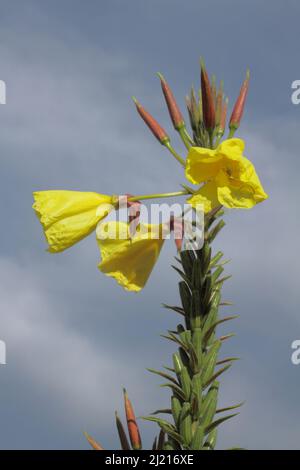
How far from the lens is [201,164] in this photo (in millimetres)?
2152

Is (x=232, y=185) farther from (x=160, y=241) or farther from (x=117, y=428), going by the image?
(x=117, y=428)

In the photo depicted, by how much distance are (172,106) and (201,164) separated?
0.84 ft

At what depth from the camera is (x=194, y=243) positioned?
6.96ft

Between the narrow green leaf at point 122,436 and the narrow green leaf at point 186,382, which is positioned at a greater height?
the narrow green leaf at point 186,382

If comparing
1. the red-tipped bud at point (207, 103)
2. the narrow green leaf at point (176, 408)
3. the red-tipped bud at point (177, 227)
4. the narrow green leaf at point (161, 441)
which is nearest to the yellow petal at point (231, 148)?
the red-tipped bud at point (207, 103)

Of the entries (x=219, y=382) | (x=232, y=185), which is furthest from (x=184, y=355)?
(x=232, y=185)

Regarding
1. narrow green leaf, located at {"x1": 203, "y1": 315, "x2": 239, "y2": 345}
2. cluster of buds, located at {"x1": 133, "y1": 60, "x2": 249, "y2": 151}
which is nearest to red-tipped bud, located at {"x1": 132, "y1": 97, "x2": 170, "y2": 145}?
cluster of buds, located at {"x1": 133, "y1": 60, "x2": 249, "y2": 151}

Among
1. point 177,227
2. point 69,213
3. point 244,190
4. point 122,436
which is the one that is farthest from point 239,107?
point 122,436

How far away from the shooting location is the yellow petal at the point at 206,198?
6.79 feet

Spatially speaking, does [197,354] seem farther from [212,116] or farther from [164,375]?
[212,116]

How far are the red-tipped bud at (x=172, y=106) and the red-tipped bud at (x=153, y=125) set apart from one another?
0.16ft

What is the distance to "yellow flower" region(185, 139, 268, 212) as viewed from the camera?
208cm

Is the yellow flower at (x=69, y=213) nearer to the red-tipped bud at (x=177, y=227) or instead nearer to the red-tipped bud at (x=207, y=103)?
the red-tipped bud at (x=177, y=227)

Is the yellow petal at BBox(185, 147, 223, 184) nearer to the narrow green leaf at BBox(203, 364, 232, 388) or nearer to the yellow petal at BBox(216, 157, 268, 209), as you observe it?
the yellow petal at BBox(216, 157, 268, 209)
